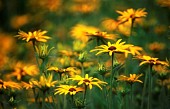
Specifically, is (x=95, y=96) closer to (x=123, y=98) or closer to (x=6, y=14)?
(x=123, y=98)

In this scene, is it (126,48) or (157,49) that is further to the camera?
(157,49)

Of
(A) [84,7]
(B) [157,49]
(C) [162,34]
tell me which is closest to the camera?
(B) [157,49]

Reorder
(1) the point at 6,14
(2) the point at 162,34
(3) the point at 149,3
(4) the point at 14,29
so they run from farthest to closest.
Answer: (1) the point at 6,14, (4) the point at 14,29, (3) the point at 149,3, (2) the point at 162,34

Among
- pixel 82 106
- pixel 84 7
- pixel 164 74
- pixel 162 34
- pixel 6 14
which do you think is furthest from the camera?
pixel 6 14

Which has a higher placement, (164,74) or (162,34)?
(162,34)

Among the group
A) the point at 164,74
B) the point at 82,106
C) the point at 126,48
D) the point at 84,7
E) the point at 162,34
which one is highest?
the point at 84,7

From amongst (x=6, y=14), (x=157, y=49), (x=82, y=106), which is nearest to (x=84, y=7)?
(x=157, y=49)

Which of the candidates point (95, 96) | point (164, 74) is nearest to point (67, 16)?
point (95, 96)

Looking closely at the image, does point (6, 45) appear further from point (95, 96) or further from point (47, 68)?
point (47, 68)

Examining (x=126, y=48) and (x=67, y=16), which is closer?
(x=126, y=48)
